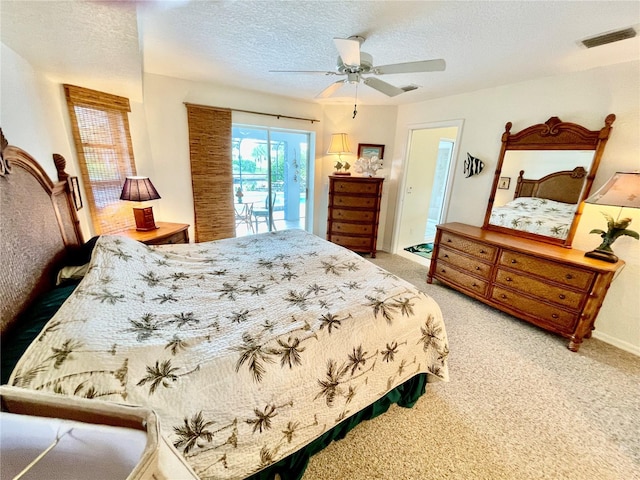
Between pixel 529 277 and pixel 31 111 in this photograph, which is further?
pixel 529 277

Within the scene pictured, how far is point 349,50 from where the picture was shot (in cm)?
152

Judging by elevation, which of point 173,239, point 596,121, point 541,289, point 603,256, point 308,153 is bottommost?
point 541,289

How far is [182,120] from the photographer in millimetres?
3045

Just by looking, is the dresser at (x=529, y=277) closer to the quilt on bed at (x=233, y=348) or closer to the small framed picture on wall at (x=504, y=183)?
the small framed picture on wall at (x=504, y=183)

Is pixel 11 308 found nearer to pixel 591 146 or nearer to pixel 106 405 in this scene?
pixel 106 405

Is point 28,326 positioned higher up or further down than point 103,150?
further down

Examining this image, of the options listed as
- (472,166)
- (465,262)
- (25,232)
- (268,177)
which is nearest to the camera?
(25,232)

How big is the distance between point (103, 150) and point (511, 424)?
389 centimetres

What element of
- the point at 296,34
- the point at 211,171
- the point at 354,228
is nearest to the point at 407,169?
the point at 354,228

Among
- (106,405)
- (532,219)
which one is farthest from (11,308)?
(532,219)

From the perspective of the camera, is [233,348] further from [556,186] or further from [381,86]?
[556,186]

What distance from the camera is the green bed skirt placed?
3.96 ft

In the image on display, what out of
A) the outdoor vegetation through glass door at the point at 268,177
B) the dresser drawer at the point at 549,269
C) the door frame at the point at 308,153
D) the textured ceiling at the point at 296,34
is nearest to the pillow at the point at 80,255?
the textured ceiling at the point at 296,34

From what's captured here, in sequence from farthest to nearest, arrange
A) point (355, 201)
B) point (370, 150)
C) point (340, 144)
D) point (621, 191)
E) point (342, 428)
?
point (370, 150)
point (355, 201)
point (340, 144)
point (621, 191)
point (342, 428)
